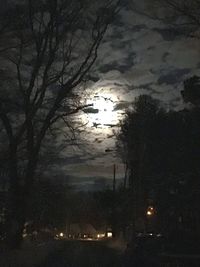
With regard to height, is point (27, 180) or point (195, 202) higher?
point (195, 202)

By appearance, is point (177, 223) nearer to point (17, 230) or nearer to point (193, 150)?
point (193, 150)

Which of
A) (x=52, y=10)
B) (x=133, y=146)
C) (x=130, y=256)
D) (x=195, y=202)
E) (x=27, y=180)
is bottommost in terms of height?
(x=130, y=256)

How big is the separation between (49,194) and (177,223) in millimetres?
38506

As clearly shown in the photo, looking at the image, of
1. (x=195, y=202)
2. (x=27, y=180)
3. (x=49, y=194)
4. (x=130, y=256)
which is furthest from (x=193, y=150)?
(x=49, y=194)

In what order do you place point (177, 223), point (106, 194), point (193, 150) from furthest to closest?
point (106, 194) → point (177, 223) → point (193, 150)

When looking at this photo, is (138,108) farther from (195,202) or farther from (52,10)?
(52,10)

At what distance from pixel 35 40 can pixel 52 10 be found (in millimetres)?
1590

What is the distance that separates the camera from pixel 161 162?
184ft

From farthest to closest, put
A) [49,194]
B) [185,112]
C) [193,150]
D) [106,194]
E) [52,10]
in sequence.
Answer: [106,194]
[49,194]
[185,112]
[193,150]
[52,10]

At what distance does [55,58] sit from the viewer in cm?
2823

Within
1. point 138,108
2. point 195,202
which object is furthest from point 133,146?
point 195,202

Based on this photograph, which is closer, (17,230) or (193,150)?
(17,230)

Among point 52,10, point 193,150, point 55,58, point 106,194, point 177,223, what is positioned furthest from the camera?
point 106,194

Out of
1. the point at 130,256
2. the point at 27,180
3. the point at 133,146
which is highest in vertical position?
the point at 133,146
